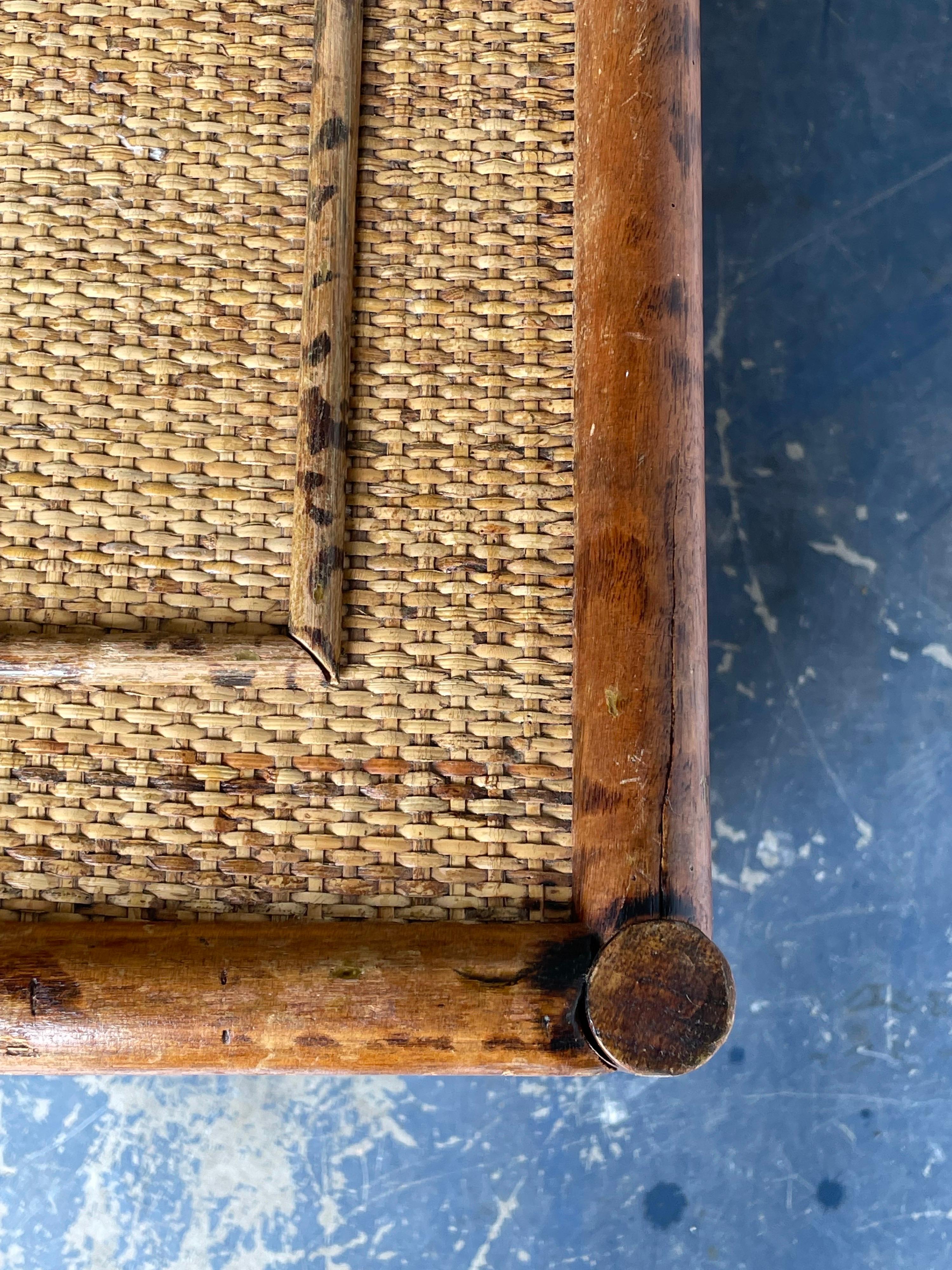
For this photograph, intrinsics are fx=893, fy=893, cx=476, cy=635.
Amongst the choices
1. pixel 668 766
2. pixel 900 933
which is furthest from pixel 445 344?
pixel 900 933

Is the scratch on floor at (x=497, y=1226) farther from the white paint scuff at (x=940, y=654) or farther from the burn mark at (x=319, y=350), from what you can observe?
the burn mark at (x=319, y=350)

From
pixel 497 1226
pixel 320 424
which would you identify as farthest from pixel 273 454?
pixel 497 1226

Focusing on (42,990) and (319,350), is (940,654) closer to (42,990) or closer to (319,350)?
(319,350)

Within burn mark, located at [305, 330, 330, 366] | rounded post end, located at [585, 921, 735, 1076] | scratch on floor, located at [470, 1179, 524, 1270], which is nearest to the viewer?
rounded post end, located at [585, 921, 735, 1076]

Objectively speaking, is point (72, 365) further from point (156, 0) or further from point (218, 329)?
point (156, 0)

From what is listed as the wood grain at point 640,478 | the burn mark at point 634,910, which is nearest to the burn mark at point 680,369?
the wood grain at point 640,478

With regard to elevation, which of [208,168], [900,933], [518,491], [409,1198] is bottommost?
[409,1198]

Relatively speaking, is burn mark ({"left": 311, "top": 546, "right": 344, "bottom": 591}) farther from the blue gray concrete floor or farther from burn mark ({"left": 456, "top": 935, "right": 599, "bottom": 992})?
the blue gray concrete floor

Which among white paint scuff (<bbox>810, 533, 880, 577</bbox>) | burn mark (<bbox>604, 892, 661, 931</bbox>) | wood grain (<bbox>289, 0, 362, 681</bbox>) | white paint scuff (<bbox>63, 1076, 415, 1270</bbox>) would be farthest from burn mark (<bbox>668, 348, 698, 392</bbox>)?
white paint scuff (<bbox>63, 1076, 415, 1270</bbox>)
